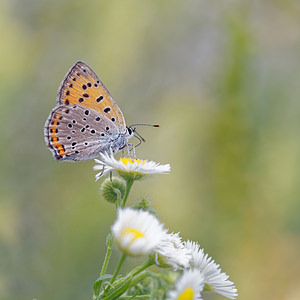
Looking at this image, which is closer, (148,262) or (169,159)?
(148,262)

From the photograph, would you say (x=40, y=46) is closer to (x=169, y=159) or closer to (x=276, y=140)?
(x=169, y=159)

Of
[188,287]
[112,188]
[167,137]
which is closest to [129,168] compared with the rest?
[112,188]

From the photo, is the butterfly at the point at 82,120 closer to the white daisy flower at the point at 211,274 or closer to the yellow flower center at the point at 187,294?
the white daisy flower at the point at 211,274

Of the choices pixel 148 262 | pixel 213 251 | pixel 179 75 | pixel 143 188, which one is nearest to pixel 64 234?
pixel 143 188

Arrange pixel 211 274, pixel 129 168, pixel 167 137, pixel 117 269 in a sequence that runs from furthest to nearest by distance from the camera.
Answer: pixel 167 137 < pixel 129 168 < pixel 211 274 < pixel 117 269

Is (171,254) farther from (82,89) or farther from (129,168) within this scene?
(82,89)

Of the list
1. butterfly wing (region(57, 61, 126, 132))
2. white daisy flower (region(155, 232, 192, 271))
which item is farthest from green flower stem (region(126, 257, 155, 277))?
butterfly wing (region(57, 61, 126, 132))

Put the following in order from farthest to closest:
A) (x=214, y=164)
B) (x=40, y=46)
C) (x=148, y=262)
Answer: (x=40, y=46) → (x=214, y=164) → (x=148, y=262)

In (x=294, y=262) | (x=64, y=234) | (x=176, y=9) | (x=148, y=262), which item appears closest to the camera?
(x=148, y=262)
